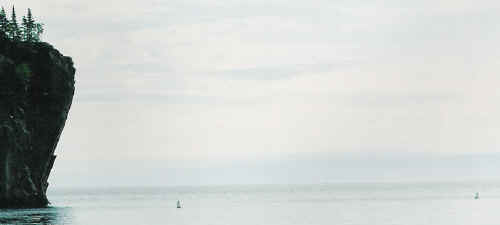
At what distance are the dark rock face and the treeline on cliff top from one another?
9.96 metres

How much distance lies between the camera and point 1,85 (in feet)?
424

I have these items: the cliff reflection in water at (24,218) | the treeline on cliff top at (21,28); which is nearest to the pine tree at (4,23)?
the treeline on cliff top at (21,28)

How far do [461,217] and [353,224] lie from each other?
2128cm

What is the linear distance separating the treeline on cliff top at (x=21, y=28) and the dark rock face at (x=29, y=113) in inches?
392

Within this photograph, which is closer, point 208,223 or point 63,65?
point 208,223

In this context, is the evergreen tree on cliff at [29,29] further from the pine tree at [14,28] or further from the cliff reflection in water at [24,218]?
the cliff reflection in water at [24,218]

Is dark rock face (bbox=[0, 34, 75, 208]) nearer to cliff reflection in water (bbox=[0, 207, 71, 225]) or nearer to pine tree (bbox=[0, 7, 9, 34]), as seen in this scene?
cliff reflection in water (bbox=[0, 207, 71, 225])

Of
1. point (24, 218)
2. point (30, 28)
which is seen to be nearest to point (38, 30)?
point (30, 28)

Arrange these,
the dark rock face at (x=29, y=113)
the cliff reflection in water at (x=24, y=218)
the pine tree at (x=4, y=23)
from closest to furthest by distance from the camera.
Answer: the cliff reflection in water at (x=24, y=218)
the dark rock face at (x=29, y=113)
the pine tree at (x=4, y=23)

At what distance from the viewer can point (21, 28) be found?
151m

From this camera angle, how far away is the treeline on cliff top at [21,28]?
147 meters

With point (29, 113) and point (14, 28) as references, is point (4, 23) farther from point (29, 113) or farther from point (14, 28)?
point (29, 113)

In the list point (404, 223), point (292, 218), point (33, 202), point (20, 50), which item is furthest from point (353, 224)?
point (20, 50)

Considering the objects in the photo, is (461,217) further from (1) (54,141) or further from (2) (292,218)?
(1) (54,141)
